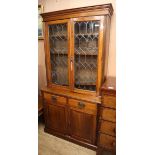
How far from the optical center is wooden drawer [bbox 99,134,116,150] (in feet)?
5.35

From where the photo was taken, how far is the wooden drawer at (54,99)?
1.97m

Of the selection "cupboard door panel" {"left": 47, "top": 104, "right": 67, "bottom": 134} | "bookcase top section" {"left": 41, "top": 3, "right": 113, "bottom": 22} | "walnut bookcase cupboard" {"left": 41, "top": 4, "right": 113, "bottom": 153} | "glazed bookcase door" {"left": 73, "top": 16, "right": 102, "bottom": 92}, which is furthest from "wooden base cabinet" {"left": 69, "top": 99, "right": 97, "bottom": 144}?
"bookcase top section" {"left": 41, "top": 3, "right": 113, "bottom": 22}

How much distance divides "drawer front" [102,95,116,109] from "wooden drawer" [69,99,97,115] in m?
0.19

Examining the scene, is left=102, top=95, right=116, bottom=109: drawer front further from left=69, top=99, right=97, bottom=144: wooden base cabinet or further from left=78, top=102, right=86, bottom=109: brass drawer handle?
left=78, top=102, right=86, bottom=109: brass drawer handle

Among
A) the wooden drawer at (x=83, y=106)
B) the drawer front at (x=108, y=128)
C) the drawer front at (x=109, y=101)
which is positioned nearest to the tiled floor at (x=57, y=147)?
the drawer front at (x=108, y=128)

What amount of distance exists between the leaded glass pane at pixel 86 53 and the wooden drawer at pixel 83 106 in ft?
0.68

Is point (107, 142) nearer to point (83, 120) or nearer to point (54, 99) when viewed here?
point (83, 120)

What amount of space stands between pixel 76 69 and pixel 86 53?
266mm

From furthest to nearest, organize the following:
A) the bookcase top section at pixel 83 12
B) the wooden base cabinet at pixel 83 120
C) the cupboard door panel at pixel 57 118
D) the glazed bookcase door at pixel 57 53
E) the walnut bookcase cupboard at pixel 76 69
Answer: the cupboard door panel at pixel 57 118
the glazed bookcase door at pixel 57 53
the wooden base cabinet at pixel 83 120
the walnut bookcase cupboard at pixel 76 69
the bookcase top section at pixel 83 12

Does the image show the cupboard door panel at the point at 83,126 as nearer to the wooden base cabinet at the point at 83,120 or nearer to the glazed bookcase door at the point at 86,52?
the wooden base cabinet at the point at 83,120

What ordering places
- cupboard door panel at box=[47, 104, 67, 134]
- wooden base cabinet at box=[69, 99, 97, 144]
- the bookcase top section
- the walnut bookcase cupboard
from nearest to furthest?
the bookcase top section < the walnut bookcase cupboard < wooden base cabinet at box=[69, 99, 97, 144] < cupboard door panel at box=[47, 104, 67, 134]

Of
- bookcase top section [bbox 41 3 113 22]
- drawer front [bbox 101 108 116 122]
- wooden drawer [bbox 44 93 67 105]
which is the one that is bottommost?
drawer front [bbox 101 108 116 122]
